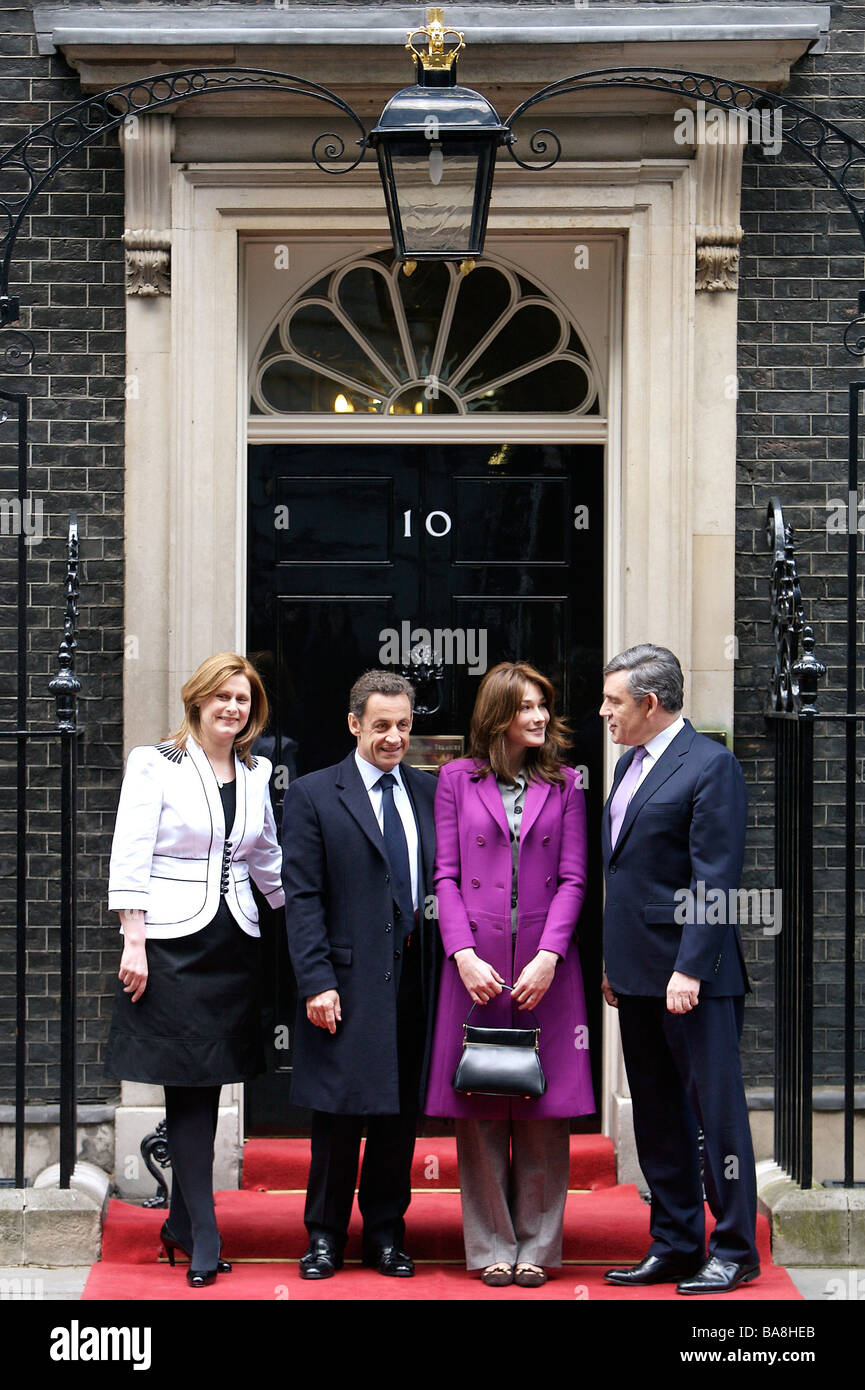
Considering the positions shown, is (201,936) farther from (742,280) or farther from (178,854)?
(742,280)

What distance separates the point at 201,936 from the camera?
17.1 feet

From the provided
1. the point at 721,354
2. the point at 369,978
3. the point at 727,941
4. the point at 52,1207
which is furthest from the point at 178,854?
the point at 721,354

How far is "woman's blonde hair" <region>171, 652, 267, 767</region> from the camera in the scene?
17.1 ft

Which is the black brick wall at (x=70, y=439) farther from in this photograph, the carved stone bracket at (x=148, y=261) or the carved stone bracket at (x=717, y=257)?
the carved stone bracket at (x=717, y=257)

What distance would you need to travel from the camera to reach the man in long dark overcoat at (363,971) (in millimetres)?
5141

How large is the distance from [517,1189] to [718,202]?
12.6 feet

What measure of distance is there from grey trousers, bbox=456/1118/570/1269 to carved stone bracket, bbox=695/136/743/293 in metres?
3.38

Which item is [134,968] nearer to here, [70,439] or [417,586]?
[417,586]

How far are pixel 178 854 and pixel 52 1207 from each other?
4.57 ft

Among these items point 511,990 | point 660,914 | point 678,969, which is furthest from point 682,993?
point 511,990

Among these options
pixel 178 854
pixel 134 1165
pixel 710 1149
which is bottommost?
pixel 134 1165

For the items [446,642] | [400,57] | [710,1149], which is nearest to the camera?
[710,1149]

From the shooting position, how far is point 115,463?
6.46 meters

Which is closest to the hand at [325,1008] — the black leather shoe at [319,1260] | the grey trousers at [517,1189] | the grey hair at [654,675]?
the grey trousers at [517,1189]
